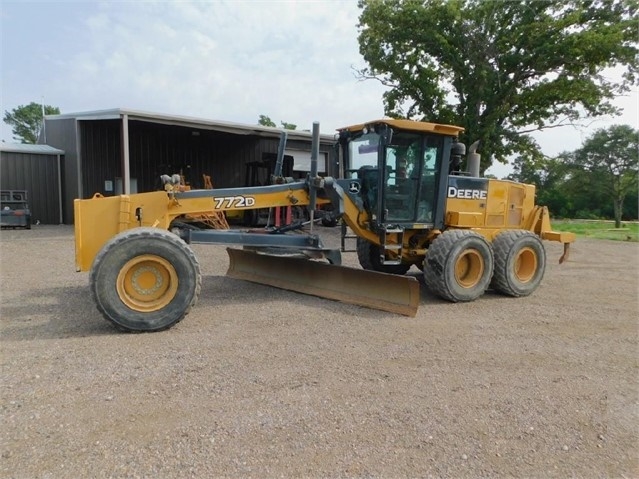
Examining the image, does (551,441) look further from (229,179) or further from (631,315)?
(229,179)

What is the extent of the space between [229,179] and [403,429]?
20222 millimetres

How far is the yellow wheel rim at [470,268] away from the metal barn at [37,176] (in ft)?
59.8

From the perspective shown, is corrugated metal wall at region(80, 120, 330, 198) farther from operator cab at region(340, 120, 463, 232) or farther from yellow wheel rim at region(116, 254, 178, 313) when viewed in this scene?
yellow wheel rim at region(116, 254, 178, 313)

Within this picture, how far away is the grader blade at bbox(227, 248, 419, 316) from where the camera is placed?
598 cm

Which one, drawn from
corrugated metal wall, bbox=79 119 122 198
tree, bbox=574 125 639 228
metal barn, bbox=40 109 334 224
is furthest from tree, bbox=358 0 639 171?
tree, bbox=574 125 639 228

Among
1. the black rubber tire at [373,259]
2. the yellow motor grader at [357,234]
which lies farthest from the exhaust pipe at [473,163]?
the black rubber tire at [373,259]

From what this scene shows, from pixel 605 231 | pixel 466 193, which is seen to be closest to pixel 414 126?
pixel 466 193

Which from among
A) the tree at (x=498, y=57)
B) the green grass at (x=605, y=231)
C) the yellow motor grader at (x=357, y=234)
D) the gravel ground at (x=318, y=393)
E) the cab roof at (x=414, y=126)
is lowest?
the green grass at (x=605, y=231)

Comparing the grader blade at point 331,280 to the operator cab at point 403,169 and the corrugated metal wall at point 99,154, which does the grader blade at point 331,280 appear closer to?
the operator cab at point 403,169

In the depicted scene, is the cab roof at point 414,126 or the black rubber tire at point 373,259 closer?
the cab roof at point 414,126

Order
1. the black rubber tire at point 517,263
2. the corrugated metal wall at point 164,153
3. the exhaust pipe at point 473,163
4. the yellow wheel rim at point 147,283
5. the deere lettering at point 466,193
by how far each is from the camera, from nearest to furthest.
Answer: the yellow wheel rim at point 147,283 < the black rubber tire at point 517,263 < the deere lettering at point 466,193 < the exhaust pipe at point 473,163 < the corrugated metal wall at point 164,153

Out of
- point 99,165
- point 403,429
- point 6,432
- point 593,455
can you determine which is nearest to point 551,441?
point 593,455

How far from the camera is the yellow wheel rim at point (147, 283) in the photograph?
495 cm

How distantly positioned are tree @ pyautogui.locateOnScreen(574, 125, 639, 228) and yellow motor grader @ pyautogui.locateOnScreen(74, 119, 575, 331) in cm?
3871
